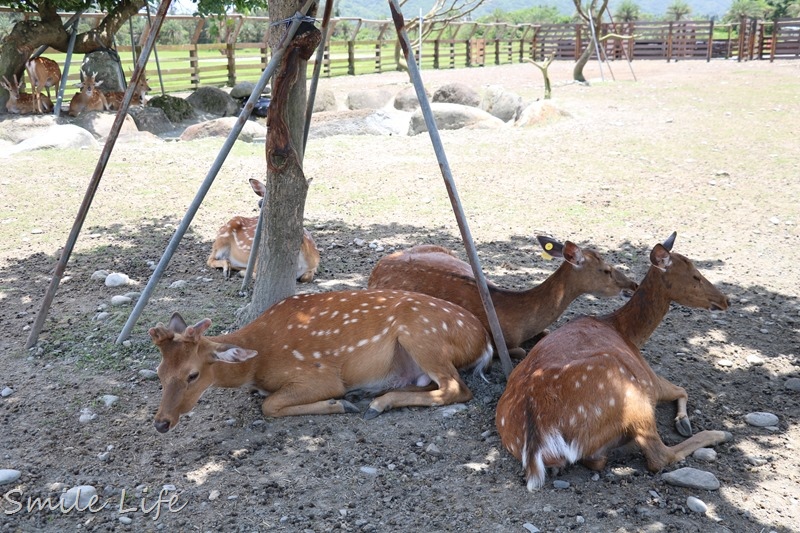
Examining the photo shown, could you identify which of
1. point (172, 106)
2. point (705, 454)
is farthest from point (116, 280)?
point (172, 106)

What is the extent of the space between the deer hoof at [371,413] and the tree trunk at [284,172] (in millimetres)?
1195

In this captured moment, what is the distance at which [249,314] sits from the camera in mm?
4832

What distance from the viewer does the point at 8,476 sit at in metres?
3.33

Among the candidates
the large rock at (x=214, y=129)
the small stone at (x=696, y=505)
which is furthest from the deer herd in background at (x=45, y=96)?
the small stone at (x=696, y=505)

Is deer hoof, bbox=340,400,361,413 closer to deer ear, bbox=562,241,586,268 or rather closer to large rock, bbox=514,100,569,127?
deer ear, bbox=562,241,586,268

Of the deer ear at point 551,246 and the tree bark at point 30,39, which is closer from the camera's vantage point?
the deer ear at point 551,246

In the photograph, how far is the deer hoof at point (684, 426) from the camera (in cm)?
365

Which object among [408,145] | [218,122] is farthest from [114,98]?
[408,145]

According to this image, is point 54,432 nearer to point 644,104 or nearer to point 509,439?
point 509,439

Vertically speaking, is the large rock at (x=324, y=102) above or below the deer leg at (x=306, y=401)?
above

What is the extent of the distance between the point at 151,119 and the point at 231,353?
38.4 feet

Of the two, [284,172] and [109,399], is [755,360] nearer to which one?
[284,172]

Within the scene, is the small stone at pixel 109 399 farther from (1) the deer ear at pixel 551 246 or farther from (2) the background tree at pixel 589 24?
(2) the background tree at pixel 589 24

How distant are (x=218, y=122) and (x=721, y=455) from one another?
10530 mm
